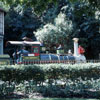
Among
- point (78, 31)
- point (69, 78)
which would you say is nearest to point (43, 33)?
point (78, 31)

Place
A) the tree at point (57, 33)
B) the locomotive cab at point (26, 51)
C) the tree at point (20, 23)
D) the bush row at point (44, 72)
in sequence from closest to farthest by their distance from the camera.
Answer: the bush row at point (44, 72) → the locomotive cab at point (26, 51) → the tree at point (57, 33) → the tree at point (20, 23)

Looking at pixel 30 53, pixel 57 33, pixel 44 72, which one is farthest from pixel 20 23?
pixel 44 72

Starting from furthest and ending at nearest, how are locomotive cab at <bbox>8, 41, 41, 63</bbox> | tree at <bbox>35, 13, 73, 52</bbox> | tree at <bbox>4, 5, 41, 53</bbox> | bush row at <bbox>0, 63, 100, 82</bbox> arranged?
tree at <bbox>4, 5, 41, 53</bbox>
tree at <bbox>35, 13, 73, 52</bbox>
locomotive cab at <bbox>8, 41, 41, 63</bbox>
bush row at <bbox>0, 63, 100, 82</bbox>

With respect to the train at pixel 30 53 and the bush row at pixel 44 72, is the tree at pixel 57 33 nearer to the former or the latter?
the train at pixel 30 53

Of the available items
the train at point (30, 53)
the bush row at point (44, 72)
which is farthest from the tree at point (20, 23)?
the bush row at point (44, 72)

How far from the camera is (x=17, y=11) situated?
1175 inches

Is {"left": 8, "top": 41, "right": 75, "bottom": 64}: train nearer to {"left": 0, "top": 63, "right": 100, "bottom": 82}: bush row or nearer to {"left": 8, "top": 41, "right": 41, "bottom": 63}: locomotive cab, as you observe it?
{"left": 8, "top": 41, "right": 41, "bottom": 63}: locomotive cab

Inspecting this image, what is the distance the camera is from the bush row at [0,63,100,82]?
27.5 ft

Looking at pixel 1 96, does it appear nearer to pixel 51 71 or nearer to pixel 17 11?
pixel 51 71

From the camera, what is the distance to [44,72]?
8.50 metres

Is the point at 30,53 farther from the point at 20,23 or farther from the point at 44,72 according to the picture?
the point at 20,23

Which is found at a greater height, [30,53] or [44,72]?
[30,53]

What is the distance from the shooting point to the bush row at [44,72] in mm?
8375

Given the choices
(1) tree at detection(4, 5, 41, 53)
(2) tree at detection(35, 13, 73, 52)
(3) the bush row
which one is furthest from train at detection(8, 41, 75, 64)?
(1) tree at detection(4, 5, 41, 53)
